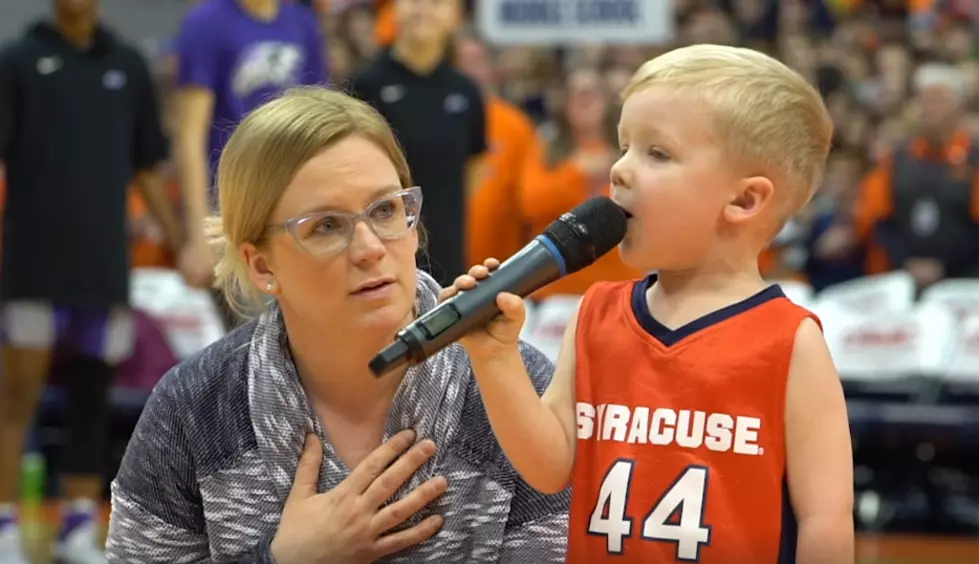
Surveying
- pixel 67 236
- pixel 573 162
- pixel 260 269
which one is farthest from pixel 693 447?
pixel 573 162

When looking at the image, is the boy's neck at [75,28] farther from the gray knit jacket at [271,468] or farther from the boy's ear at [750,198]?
the boy's ear at [750,198]

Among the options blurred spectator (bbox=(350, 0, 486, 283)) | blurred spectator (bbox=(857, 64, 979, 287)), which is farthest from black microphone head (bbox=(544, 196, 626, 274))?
blurred spectator (bbox=(857, 64, 979, 287))

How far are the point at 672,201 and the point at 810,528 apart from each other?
1.48 feet

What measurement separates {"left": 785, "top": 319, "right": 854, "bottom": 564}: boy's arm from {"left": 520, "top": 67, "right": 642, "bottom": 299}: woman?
14.4 ft

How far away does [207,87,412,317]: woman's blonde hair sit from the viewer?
216 cm

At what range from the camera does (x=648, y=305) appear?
2.12 meters

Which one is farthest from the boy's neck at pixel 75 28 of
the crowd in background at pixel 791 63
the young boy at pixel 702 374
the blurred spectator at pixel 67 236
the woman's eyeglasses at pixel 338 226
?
the young boy at pixel 702 374

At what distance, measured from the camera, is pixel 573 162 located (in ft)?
21.9

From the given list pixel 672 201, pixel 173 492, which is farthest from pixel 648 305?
pixel 173 492

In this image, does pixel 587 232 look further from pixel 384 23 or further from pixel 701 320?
pixel 384 23

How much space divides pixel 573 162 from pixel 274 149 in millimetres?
4579

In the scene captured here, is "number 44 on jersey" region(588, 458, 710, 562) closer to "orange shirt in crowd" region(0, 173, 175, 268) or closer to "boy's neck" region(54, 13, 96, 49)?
"boy's neck" region(54, 13, 96, 49)

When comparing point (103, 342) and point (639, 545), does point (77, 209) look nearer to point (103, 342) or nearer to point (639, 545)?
point (103, 342)

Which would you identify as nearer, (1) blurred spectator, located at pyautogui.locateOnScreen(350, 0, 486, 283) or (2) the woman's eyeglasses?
(2) the woman's eyeglasses
